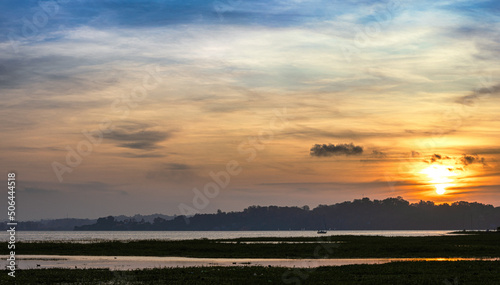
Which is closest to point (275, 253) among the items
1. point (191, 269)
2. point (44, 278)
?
point (191, 269)

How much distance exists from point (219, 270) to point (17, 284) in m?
16.8

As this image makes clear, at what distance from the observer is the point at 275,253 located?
79250 mm

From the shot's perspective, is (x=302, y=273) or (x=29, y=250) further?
(x=29, y=250)

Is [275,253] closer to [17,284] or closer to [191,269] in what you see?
[191,269]

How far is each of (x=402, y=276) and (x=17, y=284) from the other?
89.1 feet

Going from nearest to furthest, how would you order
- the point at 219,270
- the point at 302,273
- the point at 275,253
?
the point at 302,273, the point at 219,270, the point at 275,253

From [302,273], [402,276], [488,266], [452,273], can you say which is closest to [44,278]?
[302,273]

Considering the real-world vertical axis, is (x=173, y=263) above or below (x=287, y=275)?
above

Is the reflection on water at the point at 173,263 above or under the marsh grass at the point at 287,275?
above

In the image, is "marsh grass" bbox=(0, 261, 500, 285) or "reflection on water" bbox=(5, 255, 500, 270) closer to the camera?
"marsh grass" bbox=(0, 261, 500, 285)

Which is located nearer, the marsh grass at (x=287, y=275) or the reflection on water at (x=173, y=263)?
the marsh grass at (x=287, y=275)

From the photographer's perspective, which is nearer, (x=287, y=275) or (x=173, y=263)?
(x=287, y=275)

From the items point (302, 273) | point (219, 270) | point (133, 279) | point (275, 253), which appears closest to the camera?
point (133, 279)

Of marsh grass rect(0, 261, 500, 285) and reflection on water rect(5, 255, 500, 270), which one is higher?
reflection on water rect(5, 255, 500, 270)
